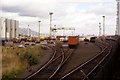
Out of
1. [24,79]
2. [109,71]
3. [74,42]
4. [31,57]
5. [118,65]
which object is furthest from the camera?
[74,42]

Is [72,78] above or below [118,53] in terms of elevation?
below

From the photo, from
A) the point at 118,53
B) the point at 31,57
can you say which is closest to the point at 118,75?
the point at 118,53

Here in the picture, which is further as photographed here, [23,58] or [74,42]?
[74,42]

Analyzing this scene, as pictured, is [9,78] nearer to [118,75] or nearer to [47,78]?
[47,78]

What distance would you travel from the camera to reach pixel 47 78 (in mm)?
22516

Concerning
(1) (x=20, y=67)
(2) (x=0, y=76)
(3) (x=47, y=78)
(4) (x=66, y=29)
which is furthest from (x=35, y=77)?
(4) (x=66, y=29)

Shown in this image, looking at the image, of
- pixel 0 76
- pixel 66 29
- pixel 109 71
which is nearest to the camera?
pixel 109 71

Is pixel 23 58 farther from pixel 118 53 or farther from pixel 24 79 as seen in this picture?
pixel 118 53

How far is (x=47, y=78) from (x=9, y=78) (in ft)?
8.87

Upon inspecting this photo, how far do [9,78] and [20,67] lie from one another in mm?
5541

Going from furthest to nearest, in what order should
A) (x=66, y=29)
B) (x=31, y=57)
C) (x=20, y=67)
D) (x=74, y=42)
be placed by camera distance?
(x=66, y=29) < (x=74, y=42) < (x=31, y=57) < (x=20, y=67)

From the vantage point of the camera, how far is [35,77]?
74.6ft

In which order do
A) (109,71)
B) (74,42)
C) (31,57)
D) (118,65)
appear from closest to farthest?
(109,71) < (118,65) < (31,57) < (74,42)

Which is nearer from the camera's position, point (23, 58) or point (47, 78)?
point (47, 78)
